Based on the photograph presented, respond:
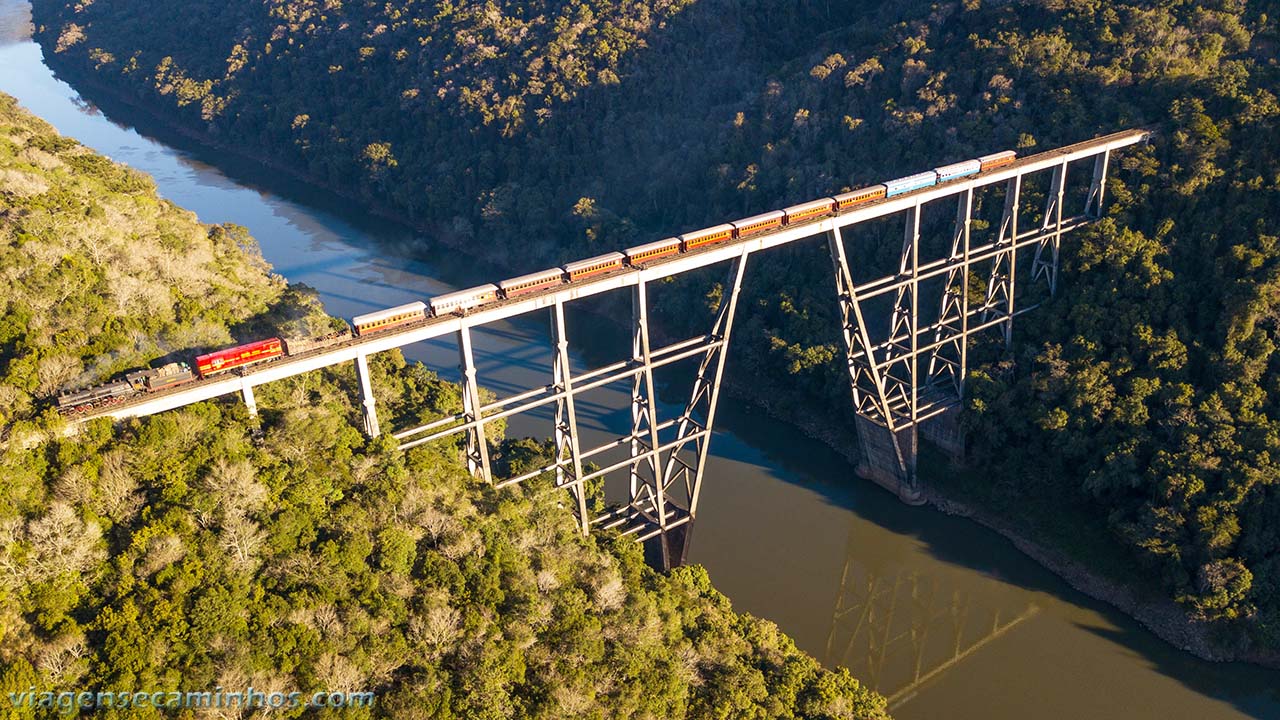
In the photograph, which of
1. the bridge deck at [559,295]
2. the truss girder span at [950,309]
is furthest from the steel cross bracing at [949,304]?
the bridge deck at [559,295]

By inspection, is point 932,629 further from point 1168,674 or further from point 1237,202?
point 1237,202

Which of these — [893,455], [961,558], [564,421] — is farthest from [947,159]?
[564,421]

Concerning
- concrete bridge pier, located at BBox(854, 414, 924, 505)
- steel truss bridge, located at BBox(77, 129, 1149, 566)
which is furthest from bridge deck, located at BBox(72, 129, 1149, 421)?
concrete bridge pier, located at BBox(854, 414, 924, 505)

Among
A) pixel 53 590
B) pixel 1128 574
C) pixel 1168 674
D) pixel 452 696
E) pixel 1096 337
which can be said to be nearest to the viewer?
pixel 53 590

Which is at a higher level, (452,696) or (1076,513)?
(452,696)

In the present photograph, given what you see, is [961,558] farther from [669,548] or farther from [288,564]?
[288,564]

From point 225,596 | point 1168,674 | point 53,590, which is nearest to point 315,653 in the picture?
point 225,596

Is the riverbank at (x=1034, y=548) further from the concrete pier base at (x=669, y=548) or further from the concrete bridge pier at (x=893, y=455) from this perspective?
the concrete pier base at (x=669, y=548)
